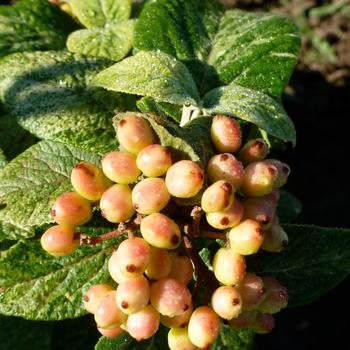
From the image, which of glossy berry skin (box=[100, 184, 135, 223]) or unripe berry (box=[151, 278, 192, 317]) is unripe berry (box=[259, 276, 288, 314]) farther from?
glossy berry skin (box=[100, 184, 135, 223])

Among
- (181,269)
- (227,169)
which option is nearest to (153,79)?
(227,169)

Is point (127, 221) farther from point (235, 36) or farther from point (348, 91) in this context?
point (348, 91)

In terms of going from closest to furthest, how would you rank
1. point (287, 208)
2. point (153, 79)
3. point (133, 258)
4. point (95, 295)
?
point (133, 258) → point (95, 295) → point (153, 79) → point (287, 208)

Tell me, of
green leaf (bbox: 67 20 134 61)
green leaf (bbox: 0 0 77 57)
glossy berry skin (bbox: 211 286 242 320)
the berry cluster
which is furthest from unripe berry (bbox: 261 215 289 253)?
green leaf (bbox: 0 0 77 57)

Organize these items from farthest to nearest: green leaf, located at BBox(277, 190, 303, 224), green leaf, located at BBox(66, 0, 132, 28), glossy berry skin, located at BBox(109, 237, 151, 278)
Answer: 1. green leaf, located at BBox(277, 190, 303, 224)
2. green leaf, located at BBox(66, 0, 132, 28)
3. glossy berry skin, located at BBox(109, 237, 151, 278)

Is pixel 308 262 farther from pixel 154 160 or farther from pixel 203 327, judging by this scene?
pixel 154 160

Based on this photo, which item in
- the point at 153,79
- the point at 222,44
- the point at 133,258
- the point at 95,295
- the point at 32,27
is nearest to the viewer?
the point at 133,258
